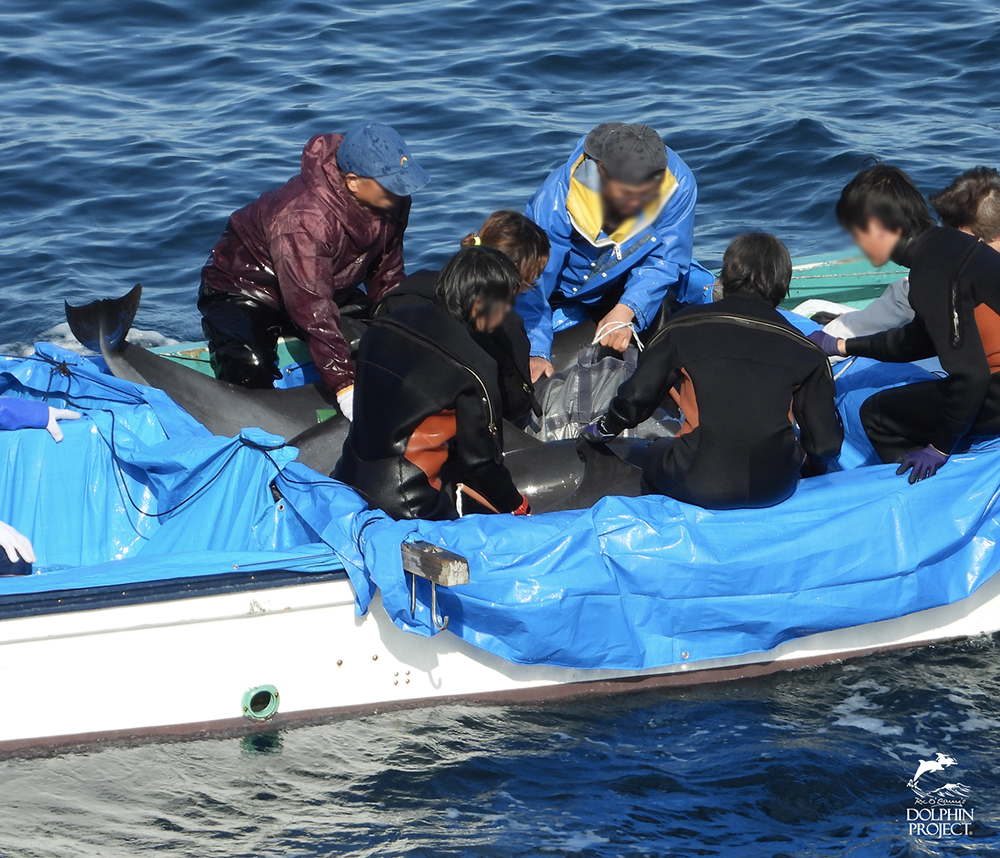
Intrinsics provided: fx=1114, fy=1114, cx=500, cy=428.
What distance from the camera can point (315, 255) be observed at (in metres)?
5.71

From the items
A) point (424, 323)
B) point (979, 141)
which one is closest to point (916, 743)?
point (424, 323)

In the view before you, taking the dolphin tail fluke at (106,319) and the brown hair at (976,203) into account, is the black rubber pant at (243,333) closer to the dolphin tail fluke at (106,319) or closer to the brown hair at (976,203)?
the dolphin tail fluke at (106,319)

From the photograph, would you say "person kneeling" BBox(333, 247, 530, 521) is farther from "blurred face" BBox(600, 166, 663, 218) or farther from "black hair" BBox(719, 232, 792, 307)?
"blurred face" BBox(600, 166, 663, 218)

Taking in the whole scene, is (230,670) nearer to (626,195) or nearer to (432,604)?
(432,604)

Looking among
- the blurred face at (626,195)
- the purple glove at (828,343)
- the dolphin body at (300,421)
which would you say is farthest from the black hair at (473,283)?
the blurred face at (626,195)

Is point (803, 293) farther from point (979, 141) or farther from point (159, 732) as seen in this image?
point (159, 732)

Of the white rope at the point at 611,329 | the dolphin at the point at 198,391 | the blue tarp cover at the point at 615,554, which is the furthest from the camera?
the white rope at the point at 611,329

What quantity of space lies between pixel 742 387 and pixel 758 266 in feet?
1.58

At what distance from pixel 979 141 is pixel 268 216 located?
8.34m

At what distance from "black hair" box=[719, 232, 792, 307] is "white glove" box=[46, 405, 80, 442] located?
3.30m

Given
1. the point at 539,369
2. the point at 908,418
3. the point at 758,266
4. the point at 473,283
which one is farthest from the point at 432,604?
the point at 908,418

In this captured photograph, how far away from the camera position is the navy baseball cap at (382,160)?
5.54m

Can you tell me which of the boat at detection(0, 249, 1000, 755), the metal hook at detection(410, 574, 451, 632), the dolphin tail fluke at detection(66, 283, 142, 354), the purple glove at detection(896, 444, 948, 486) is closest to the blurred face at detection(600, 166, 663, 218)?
the boat at detection(0, 249, 1000, 755)
